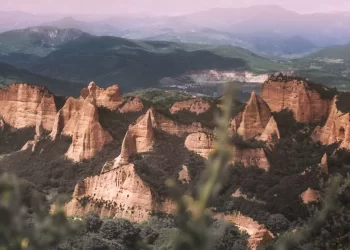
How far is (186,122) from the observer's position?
42.5 meters

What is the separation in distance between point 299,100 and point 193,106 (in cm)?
1060

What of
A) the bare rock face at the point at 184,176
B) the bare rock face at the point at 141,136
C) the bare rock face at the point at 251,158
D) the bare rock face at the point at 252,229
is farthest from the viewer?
the bare rock face at the point at 141,136

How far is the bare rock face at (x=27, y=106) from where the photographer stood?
50.7 meters

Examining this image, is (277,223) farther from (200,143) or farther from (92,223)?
(200,143)

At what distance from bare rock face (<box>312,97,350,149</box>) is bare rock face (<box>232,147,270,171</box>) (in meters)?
5.73

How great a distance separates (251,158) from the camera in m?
36.0

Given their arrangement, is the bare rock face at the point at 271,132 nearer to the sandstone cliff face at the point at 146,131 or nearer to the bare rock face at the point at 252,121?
the bare rock face at the point at 252,121

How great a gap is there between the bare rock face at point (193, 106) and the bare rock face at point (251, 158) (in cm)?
1304

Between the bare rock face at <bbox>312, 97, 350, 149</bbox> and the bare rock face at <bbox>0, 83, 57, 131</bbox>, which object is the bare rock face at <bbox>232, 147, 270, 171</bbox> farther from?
the bare rock face at <bbox>0, 83, 57, 131</bbox>

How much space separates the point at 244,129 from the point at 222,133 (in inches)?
1492

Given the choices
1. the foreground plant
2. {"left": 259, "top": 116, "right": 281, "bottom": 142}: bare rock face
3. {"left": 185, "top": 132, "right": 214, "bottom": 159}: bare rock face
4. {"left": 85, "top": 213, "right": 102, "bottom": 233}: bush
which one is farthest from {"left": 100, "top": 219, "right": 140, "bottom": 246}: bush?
the foreground plant

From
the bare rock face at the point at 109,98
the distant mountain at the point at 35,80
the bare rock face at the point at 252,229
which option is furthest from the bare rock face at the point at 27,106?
the distant mountain at the point at 35,80

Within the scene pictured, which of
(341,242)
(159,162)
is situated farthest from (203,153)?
(341,242)

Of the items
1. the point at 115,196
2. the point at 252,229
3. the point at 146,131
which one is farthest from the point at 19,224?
the point at 146,131
